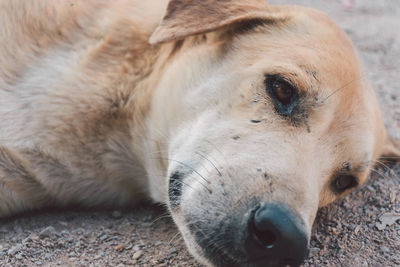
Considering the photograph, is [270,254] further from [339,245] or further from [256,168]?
[339,245]

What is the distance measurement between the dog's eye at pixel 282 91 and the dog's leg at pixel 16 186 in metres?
1.42

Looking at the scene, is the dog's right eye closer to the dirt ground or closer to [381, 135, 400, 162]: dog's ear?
the dirt ground

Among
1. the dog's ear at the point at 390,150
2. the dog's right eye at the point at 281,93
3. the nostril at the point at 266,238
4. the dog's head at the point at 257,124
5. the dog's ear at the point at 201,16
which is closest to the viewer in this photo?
the nostril at the point at 266,238

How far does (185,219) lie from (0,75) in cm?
148

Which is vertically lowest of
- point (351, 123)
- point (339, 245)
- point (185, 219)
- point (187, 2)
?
point (339, 245)

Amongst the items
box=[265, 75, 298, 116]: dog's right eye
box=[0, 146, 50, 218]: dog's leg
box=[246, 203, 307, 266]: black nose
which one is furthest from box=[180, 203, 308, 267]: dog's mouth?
box=[0, 146, 50, 218]: dog's leg

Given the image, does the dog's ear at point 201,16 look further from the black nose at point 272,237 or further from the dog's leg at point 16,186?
the black nose at point 272,237

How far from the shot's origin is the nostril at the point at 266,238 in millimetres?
1963

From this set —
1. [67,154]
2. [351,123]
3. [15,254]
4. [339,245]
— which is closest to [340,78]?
[351,123]

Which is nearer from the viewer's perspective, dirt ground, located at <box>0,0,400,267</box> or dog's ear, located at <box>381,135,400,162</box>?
dirt ground, located at <box>0,0,400,267</box>

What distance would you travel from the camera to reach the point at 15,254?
98.2 inches

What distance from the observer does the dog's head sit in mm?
2080

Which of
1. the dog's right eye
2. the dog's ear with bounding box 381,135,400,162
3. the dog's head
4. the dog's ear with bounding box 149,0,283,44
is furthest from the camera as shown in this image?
the dog's ear with bounding box 381,135,400,162

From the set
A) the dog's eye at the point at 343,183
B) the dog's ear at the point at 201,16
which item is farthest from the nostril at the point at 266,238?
the dog's ear at the point at 201,16
